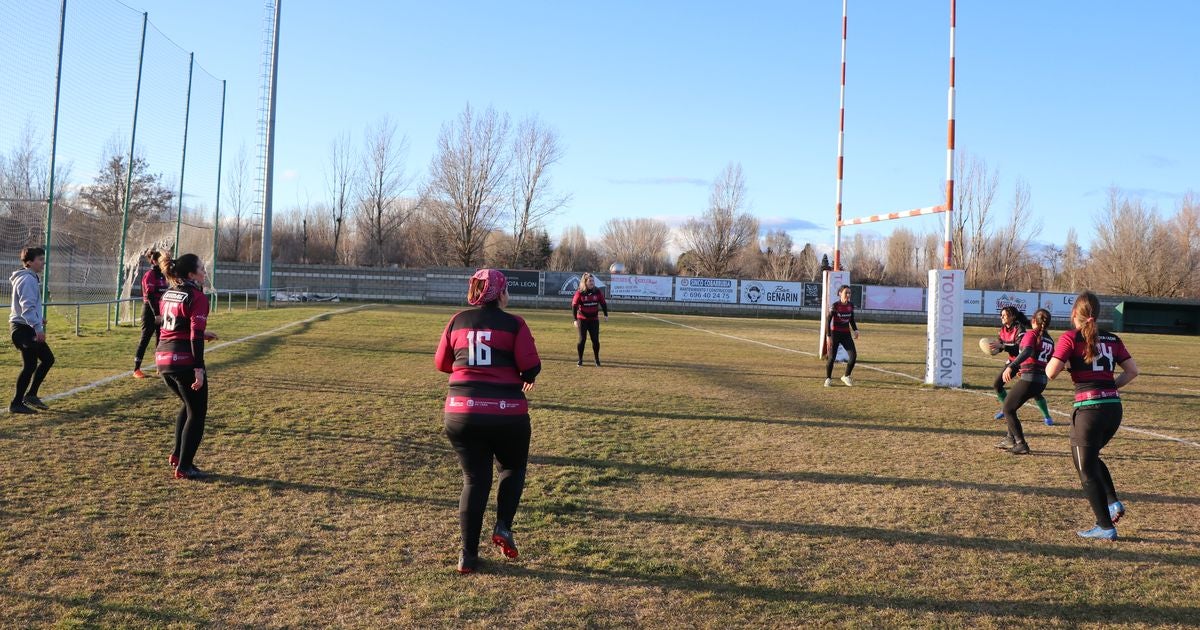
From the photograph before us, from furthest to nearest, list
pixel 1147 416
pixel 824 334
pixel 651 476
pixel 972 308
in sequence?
pixel 972 308 < pixel 824 334 < pixel 1147 416 < pixel 651 476

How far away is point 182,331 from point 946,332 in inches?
477

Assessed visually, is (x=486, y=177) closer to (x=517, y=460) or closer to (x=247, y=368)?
(x=247, y=368)

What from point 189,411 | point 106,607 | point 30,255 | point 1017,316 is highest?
point 30,255

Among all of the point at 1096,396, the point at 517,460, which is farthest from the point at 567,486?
the point at 1096,396

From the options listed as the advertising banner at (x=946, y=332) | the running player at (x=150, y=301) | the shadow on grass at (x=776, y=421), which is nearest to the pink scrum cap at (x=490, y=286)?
the shadow on grass at (x=776, y=421)

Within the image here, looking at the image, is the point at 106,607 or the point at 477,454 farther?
the point at 477,454

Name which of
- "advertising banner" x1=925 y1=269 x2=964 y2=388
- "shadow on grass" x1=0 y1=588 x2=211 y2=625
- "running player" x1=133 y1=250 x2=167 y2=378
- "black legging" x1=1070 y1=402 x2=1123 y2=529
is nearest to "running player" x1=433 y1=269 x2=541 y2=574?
"shadow on grass" x1=0 y1=588 x2=211 y2=625

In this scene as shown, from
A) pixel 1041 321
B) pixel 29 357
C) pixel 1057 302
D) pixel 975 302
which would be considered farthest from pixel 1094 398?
pixel 1057 302

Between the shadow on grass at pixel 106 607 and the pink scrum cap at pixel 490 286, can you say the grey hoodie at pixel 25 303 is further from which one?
the pink scrum cap at pixel 490 286

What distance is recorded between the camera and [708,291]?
45.1 meters

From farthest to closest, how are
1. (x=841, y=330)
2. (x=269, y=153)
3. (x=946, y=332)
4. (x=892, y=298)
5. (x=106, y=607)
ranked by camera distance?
(x=892, y=298) → (x=269, y=153) → (x=946, y=332) → (x=841, y=330) → (x=106, y=607)

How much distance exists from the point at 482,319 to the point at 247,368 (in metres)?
9.45

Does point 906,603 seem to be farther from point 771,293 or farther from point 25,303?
point 771,293

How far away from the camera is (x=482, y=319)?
4.62 meters
